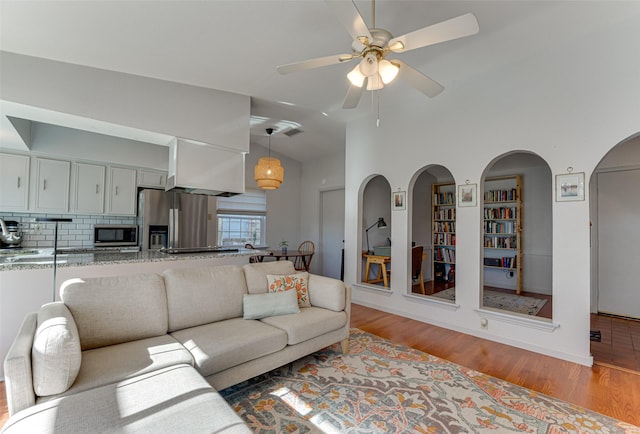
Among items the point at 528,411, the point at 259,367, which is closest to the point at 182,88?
the point at 259,367

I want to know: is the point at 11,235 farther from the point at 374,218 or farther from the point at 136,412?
the point at 374,218

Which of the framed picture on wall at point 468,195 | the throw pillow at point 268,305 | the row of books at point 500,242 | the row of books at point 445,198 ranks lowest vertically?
the throw pillow at point 268,305

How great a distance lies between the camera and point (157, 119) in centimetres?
324

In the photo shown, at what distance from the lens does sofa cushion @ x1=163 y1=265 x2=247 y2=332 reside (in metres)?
2.22

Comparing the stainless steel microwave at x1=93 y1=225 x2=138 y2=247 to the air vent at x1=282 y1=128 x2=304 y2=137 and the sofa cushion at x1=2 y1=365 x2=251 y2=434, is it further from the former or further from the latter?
the sofa cushion at x1=2 y1=365 x2=251 y2=434

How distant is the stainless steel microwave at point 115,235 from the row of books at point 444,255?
224 inches

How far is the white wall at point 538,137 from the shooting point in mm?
→ 2576

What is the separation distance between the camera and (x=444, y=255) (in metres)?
6.14

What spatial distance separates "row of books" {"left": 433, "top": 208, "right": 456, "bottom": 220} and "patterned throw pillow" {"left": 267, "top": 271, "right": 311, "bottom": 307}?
4.23m

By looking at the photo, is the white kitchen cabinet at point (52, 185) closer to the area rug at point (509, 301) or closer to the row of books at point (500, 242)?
the area rug at point (509, 301)

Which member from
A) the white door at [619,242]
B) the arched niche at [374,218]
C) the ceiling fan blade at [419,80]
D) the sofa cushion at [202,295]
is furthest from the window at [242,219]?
the white door at [619,242]

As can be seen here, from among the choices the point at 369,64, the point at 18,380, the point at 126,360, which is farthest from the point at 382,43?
the point at 18,380

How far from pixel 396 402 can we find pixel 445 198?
4865 millimetres

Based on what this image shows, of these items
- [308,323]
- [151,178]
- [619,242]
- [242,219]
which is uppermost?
[151,178]
